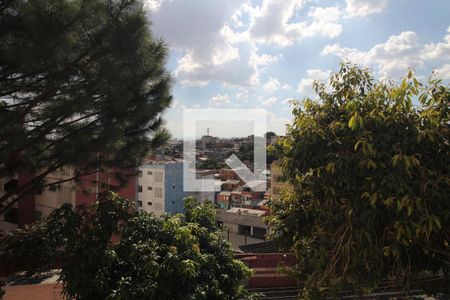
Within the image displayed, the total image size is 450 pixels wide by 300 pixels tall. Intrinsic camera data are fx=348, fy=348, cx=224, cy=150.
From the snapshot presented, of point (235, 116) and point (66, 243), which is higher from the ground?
point (235, 116)

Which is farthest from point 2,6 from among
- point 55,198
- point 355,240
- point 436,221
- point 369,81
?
point 55,198

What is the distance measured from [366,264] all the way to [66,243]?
2452 millimetres

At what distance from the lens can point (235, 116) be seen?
7883 mm

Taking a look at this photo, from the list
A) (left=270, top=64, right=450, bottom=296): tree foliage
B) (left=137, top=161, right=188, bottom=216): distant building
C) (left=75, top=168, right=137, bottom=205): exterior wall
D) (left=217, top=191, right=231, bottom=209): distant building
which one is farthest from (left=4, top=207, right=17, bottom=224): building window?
(left=217, top=191, right=231, bottom=209): distant building

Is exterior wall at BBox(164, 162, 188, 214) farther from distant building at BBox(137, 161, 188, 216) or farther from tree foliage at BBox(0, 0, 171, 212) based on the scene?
tree foliage at BBox(0, 0, 171, 212)

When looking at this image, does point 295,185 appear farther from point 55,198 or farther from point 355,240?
point 55,198

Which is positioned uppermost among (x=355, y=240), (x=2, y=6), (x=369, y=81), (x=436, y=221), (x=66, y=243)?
(x=2, y=6)

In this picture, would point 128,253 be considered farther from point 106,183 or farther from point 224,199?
point 224,199

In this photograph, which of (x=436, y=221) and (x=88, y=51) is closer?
(x=436, y=221)

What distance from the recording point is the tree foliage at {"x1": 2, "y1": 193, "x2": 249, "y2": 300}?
2.68m

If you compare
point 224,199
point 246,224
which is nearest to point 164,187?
point 246,224

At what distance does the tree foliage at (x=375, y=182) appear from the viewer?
6.45 ft

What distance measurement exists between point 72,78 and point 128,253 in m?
1.56

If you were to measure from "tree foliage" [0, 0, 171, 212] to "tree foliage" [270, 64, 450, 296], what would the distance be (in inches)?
61.5
